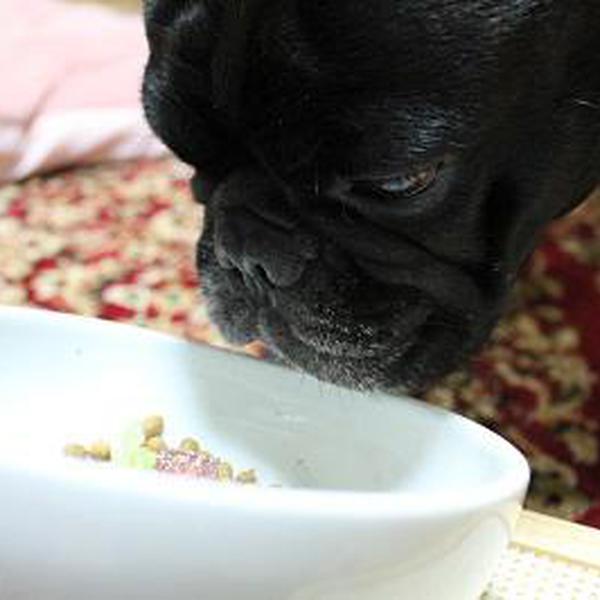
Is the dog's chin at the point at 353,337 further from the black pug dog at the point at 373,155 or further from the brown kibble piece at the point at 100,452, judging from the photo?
the brown kibble piece at the point at 100,452

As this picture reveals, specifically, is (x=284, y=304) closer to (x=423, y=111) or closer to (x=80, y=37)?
(x=423, y=111)

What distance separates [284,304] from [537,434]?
0.36 metres

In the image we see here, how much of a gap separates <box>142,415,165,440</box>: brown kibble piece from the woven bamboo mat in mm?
219

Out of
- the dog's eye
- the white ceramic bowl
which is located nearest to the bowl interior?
the white ceramic bowl

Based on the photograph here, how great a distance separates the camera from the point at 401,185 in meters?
0.79

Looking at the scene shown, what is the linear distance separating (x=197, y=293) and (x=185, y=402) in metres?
0.38

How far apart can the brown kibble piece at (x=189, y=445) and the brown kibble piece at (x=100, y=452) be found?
4 cm

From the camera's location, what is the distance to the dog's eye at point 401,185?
783 millimetres

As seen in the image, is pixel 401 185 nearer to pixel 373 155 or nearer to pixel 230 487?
pixel 373 155

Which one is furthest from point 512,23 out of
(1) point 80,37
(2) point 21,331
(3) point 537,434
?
(1) point 80,37

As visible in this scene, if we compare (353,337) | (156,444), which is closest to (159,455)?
(156,444)

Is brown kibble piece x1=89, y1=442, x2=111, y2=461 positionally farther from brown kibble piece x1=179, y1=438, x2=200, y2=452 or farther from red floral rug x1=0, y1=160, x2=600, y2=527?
red floral rug x1=0, y1=160, x2=600, y2=527

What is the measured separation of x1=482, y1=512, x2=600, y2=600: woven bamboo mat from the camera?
750mm

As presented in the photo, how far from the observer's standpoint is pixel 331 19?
0.75m
